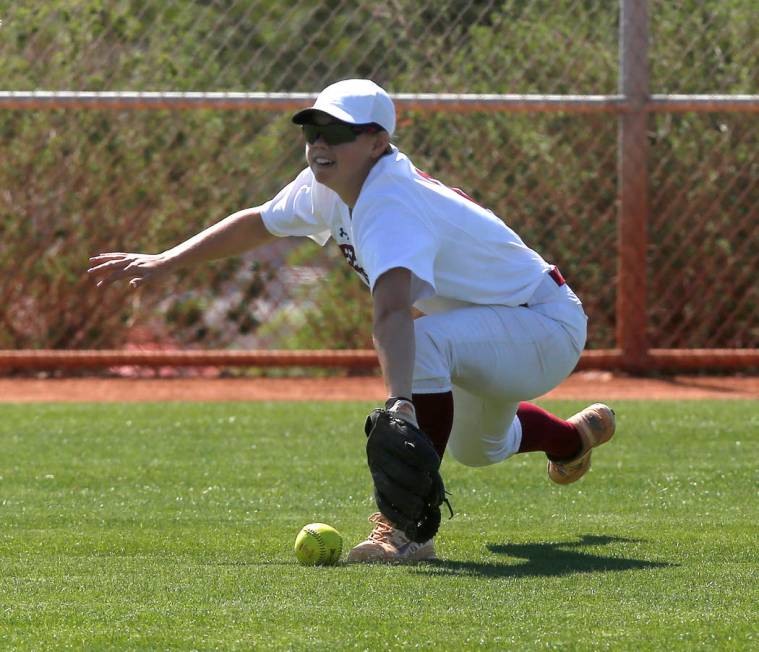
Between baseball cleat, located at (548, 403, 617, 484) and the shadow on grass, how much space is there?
25.6 inches

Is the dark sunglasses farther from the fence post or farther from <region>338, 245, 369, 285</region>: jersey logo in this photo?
the fence post

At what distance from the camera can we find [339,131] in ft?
14.6

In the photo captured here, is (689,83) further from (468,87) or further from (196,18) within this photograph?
(196,18)

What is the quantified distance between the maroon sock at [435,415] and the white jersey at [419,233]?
30 centimetres

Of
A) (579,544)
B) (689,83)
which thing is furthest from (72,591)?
(689,83)

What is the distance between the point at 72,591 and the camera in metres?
3.95

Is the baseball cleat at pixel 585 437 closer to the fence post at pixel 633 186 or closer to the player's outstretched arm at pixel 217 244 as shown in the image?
the player's outstretched arm at pixel 217 244

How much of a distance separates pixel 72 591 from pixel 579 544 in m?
1.63

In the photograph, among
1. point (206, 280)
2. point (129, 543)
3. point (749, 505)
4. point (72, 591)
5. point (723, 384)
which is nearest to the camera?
point (72, 591)

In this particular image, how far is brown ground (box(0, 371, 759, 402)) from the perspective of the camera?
8.84 meters

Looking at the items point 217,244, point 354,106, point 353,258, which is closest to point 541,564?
point 353,258

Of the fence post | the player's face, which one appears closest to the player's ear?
the player's face

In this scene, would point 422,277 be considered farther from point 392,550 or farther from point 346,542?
point 346,542

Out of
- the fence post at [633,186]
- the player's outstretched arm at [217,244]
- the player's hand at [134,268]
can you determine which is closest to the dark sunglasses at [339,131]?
the player's outstretched arm at [217,244]
